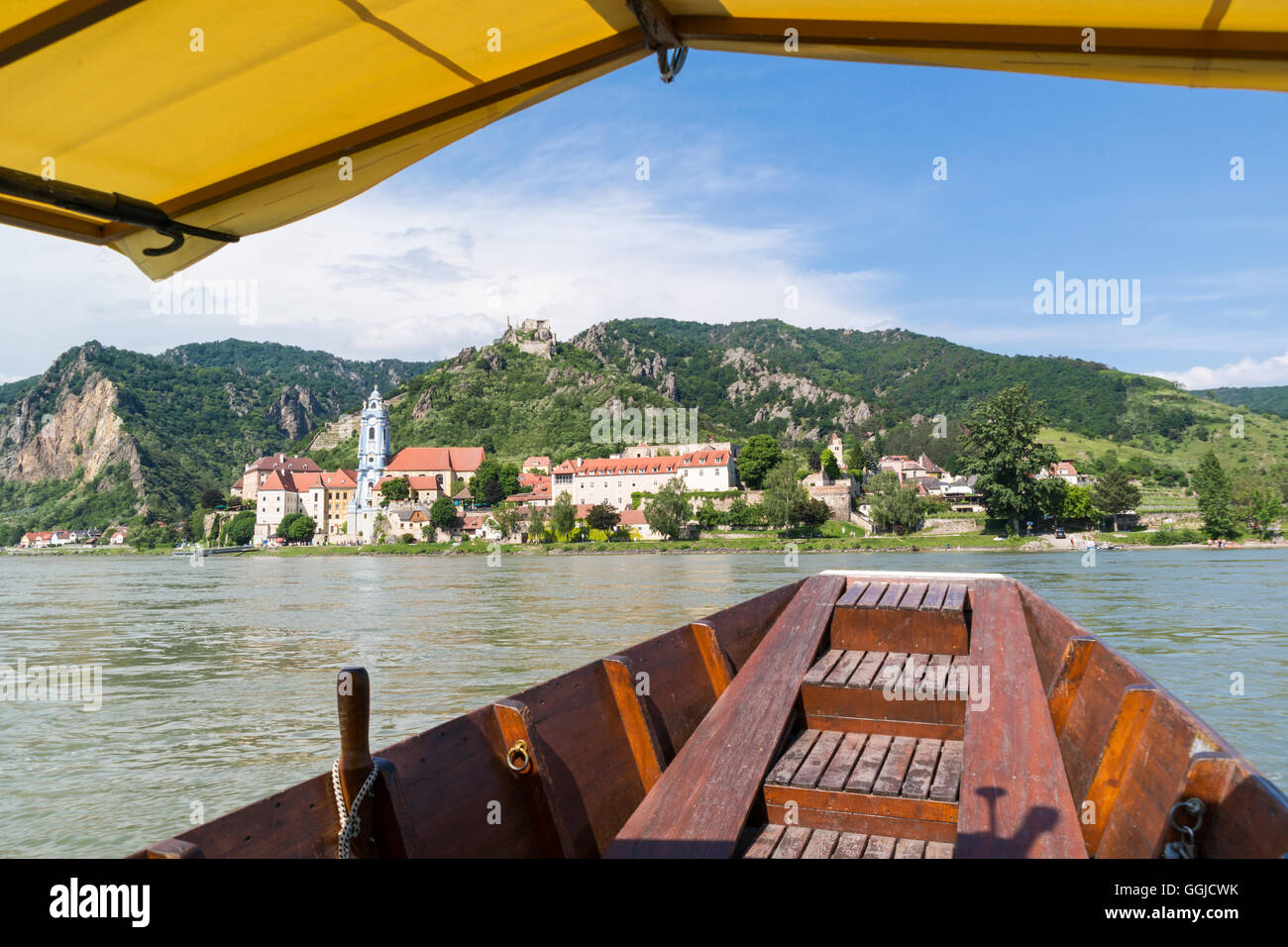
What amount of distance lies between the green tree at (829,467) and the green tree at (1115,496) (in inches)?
1152

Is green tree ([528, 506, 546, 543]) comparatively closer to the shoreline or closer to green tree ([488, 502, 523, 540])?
the shoreline

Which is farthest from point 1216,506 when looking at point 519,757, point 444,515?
point 444,515

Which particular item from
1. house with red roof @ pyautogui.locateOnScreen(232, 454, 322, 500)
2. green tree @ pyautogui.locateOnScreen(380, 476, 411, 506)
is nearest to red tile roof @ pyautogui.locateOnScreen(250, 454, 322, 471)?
house with red roof @ pyautogui.locateOnScreen(232, 454, 322, 500)

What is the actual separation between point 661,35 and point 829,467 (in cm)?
9454

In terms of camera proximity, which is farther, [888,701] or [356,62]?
[888,701]

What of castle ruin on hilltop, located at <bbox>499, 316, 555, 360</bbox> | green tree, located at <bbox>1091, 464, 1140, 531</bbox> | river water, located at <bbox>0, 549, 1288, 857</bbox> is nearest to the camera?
river water, located at <bbox>0, 549, 1288, 857</bbox>

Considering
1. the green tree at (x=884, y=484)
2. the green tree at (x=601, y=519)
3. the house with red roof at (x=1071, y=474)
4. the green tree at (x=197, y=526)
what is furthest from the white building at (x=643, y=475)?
the green tree at (x=197, y=526)

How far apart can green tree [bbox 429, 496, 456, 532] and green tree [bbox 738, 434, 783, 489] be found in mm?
35359

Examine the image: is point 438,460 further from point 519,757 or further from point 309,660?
point 519,757

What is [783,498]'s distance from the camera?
252 ft

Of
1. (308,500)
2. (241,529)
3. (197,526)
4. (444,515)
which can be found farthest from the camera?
(308,500)

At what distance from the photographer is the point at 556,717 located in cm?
344

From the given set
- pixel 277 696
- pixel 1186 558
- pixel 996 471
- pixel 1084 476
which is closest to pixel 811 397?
pixel 1084 476

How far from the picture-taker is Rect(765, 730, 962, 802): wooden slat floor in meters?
3.40
